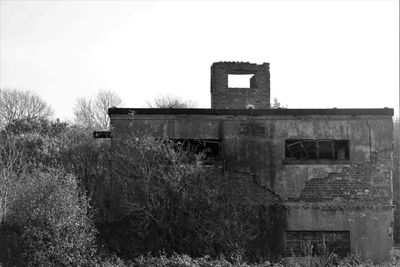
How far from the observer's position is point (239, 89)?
838 inches

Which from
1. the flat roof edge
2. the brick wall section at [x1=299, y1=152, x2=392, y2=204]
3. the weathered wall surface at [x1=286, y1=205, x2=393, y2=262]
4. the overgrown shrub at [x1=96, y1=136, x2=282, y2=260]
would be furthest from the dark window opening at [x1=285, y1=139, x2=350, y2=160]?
the overgrown shrub at [x1=96, y1=136, x2=282, y2=260]

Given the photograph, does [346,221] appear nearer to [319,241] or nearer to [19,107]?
[319,241]

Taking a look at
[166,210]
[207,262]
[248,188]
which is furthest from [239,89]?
[207,262]

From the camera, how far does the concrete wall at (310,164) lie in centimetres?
1616

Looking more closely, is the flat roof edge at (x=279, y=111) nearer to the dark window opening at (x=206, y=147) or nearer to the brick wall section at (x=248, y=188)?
the dark window opening at (x=206, y=147)

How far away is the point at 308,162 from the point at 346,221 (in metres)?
2.12

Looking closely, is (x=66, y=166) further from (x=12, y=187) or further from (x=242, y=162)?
(x=242, y=162)

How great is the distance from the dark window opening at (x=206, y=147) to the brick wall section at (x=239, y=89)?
4.83 metres

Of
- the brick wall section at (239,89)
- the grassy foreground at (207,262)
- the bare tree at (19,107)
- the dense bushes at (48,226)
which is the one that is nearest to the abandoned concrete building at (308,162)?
the grassy foreground at (207,262)

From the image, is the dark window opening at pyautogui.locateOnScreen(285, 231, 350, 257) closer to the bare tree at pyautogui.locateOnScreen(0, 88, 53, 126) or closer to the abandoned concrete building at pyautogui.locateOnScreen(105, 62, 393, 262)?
the abandoned concrete building at pyautogui.locateOnScreen(105, 62, 393, 262)

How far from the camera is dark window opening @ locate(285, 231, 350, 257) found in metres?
16.0

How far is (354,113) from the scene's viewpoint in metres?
16.4

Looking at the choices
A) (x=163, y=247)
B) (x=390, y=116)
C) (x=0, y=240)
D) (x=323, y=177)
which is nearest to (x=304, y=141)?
(x=323, y=177)

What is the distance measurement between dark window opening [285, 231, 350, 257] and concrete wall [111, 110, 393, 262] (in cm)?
19
